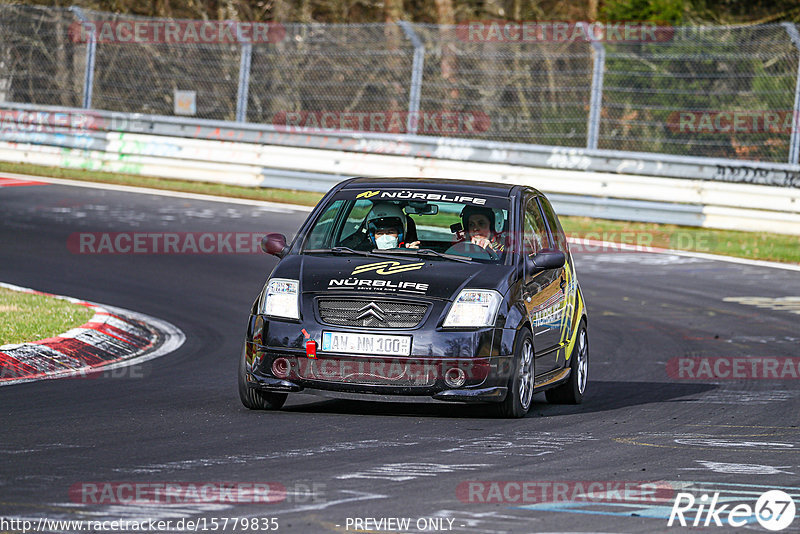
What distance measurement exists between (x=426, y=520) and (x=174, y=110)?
20.0m

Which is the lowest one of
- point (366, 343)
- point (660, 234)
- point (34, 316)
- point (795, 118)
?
point (34, 316)

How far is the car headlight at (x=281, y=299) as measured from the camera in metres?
8.43

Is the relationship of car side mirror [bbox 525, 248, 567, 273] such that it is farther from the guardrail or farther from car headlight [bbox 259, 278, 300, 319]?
the guardrail

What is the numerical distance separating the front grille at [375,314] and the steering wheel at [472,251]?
93 cm

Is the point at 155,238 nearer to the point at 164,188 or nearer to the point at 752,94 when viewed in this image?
the point at 164,188

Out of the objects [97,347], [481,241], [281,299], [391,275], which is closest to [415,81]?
[97,347]

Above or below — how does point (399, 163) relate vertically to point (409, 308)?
above

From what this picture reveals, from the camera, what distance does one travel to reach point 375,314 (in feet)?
27.1

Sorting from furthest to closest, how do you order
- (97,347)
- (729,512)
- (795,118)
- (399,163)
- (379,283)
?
(399,163) → (795,118) → (97,347) → (379,283) → (729,512)

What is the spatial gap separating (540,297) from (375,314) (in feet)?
4.71

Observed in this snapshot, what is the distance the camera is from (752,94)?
814 inches

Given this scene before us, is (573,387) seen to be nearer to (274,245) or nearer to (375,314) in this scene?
(375,314)

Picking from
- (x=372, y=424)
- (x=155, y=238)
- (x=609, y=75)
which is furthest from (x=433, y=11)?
(x=372, y=424)

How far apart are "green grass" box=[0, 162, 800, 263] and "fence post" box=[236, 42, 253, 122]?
50.7 inches
